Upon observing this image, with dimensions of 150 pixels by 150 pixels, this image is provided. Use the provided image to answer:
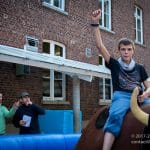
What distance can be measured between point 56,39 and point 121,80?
43.6ft

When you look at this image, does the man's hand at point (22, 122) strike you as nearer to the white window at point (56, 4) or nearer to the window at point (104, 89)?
the white window at point (56, 4)

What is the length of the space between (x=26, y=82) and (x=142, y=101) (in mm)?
11816

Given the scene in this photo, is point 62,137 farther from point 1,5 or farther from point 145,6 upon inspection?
point 145,6

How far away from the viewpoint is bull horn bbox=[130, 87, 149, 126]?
3.90 metres

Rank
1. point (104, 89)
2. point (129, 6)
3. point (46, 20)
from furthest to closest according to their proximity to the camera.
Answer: point (129, 6), point (104, 89), point (46, 20)

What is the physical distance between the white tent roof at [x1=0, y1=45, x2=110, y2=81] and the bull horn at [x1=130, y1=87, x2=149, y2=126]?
24.8ft

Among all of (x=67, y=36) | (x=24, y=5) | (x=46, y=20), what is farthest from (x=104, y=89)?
(x=24, y=5)

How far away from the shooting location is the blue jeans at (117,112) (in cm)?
450

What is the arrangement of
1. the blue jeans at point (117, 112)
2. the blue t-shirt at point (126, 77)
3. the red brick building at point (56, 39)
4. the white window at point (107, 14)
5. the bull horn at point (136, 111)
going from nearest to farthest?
the bull horn at point (136, 111) → the blue jeans at point (117, 112) → the blue t-shirt at point (126, 77) → the red brick building at point (56, 39) → the white window at point (107, 14)

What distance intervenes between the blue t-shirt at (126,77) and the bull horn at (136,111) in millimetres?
680

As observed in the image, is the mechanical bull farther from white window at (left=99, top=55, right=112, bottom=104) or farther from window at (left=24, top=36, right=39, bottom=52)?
white window at (left=99, top=55, right=112, bottom=104)

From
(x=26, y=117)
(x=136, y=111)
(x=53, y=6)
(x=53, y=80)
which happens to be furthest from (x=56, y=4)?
(x=136, y=111)

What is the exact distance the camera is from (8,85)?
15.1 m

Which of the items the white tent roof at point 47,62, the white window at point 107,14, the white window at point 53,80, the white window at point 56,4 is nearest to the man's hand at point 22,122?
the white tent roof at point 47,62
